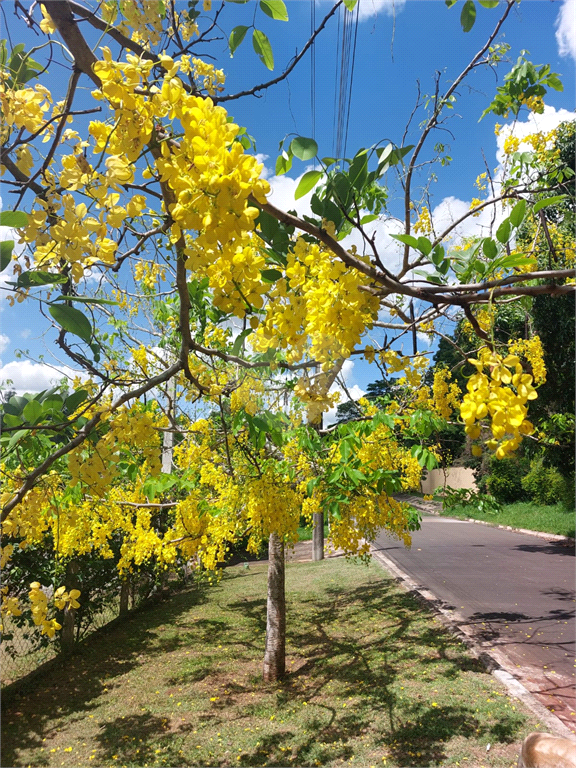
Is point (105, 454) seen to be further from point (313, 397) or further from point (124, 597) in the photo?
point (124, 597)

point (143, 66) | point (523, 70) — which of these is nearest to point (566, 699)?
point (523, 70)

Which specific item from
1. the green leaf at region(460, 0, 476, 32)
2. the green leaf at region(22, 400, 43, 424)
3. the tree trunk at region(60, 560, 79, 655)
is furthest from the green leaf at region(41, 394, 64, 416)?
the tree trunk at region(60, 560, 79, 655)

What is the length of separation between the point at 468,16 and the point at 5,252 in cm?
123

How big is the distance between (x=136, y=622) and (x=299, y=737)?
4.48 metres

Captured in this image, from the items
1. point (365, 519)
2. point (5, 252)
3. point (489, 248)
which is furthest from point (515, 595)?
point (5, 252)

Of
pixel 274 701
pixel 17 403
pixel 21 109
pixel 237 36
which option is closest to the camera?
pixel 21 109

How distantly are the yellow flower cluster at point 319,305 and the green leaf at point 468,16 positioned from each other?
0.71 metres

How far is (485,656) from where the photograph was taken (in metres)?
4.57

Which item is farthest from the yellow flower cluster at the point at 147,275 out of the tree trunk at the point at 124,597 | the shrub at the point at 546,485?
the shrub at the point at 546,485

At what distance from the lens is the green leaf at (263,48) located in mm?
1015

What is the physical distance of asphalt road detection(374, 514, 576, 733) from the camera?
426 centimetres

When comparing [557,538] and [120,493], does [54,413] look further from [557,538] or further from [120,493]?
[557,538]

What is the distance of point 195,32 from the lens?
1.66 meters

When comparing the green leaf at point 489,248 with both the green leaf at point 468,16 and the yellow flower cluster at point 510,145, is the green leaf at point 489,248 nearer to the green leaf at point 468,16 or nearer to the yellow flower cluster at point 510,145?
the green leaf at point 468,16
